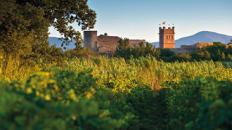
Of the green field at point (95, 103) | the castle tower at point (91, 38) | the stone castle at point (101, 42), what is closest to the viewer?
the green field at point (95, 103)

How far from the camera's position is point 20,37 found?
17.9 meters

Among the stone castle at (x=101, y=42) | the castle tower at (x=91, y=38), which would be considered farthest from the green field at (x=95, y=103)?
the castle tower at (x=91, y=38)

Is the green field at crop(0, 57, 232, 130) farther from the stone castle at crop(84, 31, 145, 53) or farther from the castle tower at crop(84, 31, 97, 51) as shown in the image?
the castle tower at crop(84, 31, 97, 51)

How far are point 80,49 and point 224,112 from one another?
15.7 meters

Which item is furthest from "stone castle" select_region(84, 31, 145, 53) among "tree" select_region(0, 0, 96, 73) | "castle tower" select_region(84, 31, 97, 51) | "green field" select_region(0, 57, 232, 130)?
"green field" select_region(0, 57, 232, 130)

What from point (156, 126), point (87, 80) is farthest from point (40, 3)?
point (87, 80)

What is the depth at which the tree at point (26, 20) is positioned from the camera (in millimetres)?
17172

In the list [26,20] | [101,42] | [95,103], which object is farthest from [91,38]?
[95,103]

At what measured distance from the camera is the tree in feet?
56.3

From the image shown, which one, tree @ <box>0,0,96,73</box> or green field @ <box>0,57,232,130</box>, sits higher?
tree @ <box>0,0,96,73</box>

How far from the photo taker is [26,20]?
1720 cm

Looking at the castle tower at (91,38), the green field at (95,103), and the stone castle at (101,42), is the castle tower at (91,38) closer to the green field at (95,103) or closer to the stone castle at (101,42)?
the stone castle at (101,42)

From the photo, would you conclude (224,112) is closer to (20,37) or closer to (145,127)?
(145,127)

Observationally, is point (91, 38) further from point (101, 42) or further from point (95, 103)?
point (95, 103)
